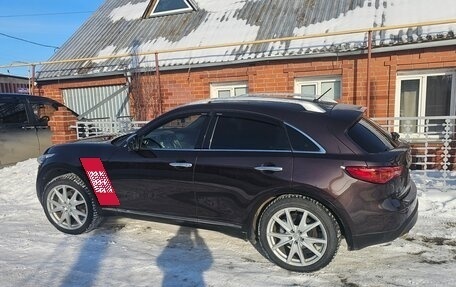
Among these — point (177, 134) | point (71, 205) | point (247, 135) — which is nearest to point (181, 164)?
point (177, 134)

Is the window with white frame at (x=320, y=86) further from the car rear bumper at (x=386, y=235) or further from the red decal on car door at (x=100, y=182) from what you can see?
the red decal on car door at (x=100, y=182)

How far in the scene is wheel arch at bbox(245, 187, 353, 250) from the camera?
3176 millimetres

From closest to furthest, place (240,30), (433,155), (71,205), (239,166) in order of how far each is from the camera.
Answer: (239,166)
(71,205)
(433,155)
(240,30)

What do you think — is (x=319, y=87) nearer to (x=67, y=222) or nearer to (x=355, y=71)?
(x=355, y=71)

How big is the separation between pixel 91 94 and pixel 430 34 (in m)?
9.08

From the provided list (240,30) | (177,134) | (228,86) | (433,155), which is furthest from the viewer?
(240,30)

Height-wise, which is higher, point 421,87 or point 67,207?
point 421,87

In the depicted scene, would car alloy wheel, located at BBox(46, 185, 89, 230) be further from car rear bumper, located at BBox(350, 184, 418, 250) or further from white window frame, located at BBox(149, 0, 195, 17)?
white window frame, located at BBox(149, 0, 195, 17)

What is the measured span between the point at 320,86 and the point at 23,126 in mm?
6531

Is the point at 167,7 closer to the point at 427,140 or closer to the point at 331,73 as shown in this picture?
the point at 331,73

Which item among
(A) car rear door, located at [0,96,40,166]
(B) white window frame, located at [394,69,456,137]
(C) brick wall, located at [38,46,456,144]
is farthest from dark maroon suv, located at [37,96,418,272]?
(B) white window frame, located at [394,69,456,137]

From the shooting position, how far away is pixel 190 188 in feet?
12.2

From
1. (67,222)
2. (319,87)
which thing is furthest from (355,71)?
(67,222)

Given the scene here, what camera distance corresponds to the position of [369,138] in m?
3.35
